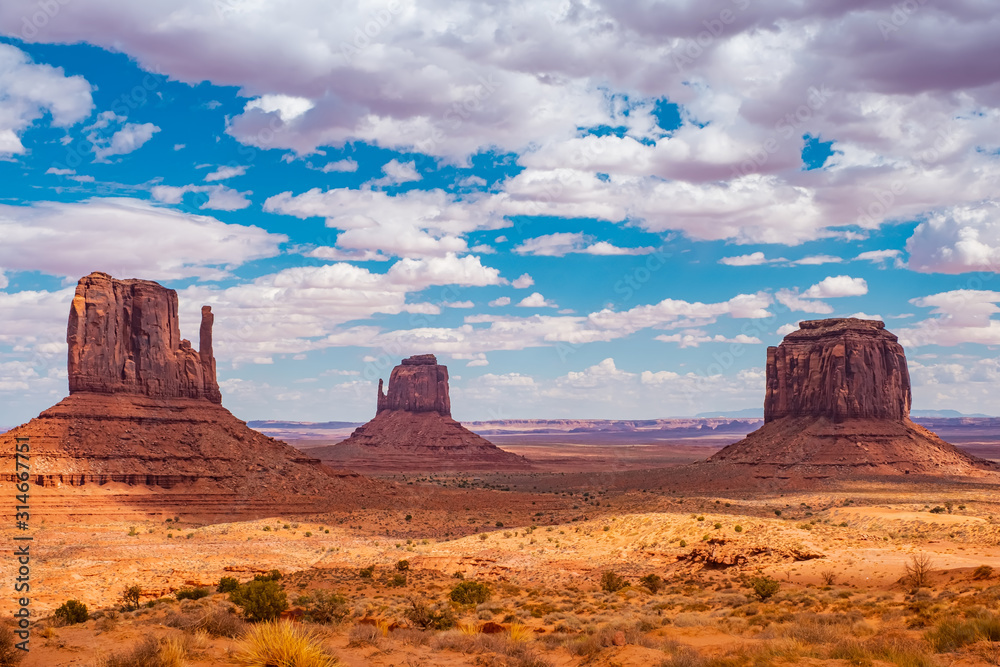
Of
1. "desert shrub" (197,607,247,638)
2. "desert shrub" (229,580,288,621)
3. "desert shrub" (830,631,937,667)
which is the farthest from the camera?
"desert shrub" (229,580,288,621)

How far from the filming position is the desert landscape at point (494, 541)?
15.4m

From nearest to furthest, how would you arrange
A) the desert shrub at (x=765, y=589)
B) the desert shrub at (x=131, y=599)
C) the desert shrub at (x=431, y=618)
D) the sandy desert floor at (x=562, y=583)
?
1. the sandy desert floor at (x=562, y=583)
2. the desert shrub at (x=431, y=618)
3. the desert shrub at (x=765, y=589)
4. the desert shrub at (x=131, y=599)

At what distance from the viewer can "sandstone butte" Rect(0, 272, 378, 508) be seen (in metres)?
56.3

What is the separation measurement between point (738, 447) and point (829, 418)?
10.5 meters

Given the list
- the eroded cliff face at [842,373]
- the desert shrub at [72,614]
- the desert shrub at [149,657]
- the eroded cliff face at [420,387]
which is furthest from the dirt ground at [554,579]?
the eroded cliff face at [420,387]

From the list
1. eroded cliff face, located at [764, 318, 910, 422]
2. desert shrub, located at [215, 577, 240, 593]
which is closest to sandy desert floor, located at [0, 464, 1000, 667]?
desert shrub, located at [215, 577, 240, 593]

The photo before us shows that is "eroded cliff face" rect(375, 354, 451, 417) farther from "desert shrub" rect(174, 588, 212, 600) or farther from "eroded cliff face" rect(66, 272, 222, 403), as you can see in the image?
"desert shrub" rect(174, 588, 212, 600)

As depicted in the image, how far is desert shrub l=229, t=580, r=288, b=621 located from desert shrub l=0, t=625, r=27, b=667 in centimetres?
507

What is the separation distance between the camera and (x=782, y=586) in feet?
76.2

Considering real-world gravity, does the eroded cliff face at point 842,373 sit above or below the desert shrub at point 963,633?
above

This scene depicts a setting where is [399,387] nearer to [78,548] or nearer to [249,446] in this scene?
[249,446]

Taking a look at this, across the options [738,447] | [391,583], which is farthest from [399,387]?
[391,583]

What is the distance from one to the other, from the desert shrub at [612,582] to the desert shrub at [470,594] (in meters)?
4.00

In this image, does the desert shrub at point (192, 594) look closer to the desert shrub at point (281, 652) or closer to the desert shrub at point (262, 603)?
the desert shrub at point (262, 603)
